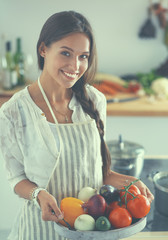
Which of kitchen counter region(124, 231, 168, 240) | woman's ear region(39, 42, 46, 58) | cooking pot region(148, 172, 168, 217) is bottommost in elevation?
kitchen counter region(124, 231, 168, 240)

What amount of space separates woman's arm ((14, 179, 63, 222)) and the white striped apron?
0.06 m

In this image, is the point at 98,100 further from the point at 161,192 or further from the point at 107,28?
the point at 107,28

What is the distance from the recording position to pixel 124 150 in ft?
4.54

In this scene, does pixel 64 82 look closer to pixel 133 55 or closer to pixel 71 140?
pixel 71 140

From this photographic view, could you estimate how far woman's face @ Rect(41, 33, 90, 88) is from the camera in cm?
98

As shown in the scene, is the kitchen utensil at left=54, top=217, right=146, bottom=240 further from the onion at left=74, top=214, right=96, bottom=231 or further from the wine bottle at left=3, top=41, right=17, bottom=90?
the wine bottle at left=3, top=41, right=17, bottom=90

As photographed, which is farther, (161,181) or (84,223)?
(161,181)

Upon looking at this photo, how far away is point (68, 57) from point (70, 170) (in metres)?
0.34

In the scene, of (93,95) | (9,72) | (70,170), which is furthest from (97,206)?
(9,72)

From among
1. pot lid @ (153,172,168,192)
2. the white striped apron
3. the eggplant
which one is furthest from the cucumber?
pot lid @ (153,172,168,192)

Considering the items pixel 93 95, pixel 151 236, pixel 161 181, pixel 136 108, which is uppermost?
pixel 93 95

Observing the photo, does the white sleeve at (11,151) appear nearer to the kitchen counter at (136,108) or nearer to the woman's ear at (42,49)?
the woman's ear at (42,49)

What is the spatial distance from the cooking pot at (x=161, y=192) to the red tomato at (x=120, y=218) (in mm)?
271

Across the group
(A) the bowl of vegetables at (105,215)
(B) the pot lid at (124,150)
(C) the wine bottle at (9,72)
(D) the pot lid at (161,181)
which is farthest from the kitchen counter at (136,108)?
(A) the bowl of vegetables at (105,215)
